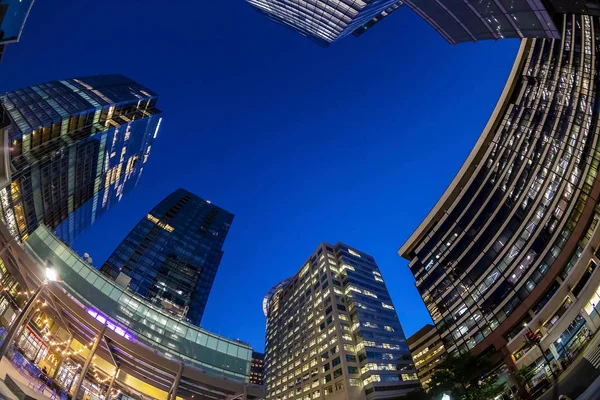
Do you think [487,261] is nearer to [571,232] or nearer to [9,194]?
[571,232]

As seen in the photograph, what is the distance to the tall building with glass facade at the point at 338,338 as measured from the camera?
263 ft

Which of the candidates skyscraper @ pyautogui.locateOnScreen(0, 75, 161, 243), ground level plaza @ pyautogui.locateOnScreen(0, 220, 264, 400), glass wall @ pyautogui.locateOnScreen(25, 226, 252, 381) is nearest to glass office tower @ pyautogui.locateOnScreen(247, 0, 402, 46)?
skyscraper @ pyautogui.locateOnScreen(0, 75, 161, 243)

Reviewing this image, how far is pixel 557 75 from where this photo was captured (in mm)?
47625

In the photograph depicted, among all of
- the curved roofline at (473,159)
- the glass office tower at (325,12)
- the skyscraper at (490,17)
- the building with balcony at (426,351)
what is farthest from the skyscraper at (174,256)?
the skyscraper at (490,17)

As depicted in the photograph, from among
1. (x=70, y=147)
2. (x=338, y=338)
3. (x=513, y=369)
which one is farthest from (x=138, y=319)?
(x=338, y=338)

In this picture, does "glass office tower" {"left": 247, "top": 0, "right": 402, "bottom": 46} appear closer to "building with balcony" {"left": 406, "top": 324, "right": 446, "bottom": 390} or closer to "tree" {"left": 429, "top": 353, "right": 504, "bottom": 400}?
"tree" {"left": 429, "top": 353, "right": 504, "bottom": 400}

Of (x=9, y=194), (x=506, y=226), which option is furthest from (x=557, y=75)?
(x=9, y=194)

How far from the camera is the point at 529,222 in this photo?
153 ft

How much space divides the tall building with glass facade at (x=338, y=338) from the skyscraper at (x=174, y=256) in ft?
119

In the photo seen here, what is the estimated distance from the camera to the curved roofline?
6078 cm

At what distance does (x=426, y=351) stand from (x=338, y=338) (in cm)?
3828

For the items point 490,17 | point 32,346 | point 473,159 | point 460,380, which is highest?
point 473,159

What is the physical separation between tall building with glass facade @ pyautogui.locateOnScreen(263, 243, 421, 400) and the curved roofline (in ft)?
103

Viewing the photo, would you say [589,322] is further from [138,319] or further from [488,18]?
[138,319]
